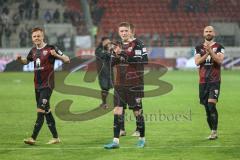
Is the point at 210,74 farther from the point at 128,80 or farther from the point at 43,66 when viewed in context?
the point at 43,66

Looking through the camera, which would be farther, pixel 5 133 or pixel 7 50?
pixel 7 50

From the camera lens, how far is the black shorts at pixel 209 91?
1209 cm

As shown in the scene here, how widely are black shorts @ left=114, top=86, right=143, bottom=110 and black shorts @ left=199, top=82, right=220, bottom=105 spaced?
183cm

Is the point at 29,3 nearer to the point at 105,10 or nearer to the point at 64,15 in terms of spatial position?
the point at 64,15

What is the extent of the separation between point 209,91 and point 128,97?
2.08 m

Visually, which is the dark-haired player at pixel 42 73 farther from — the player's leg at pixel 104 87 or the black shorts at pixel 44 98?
the player's leg at pixel 104 87

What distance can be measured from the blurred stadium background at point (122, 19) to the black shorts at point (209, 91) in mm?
26667

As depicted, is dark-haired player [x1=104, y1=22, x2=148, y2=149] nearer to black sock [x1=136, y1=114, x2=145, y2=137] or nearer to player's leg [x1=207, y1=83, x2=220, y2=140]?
black sock [x1=136, y1=114, x2=145, y2=137]

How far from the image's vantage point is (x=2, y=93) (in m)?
23.4

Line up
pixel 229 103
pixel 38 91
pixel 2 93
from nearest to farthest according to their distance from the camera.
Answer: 1. pixel 38 91
2. pixel 229 103
3. pixel 2 93

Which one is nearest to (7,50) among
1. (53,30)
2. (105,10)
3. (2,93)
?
(53,30)

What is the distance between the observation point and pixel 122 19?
46.3m

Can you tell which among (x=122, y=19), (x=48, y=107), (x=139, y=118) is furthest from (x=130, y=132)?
(x=122, y=19)

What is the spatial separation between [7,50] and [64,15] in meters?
6.21
